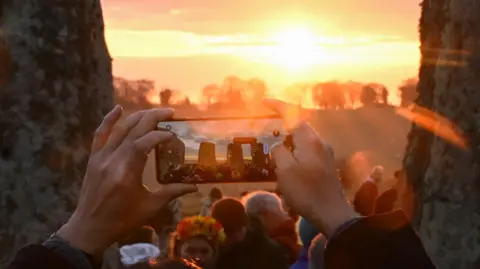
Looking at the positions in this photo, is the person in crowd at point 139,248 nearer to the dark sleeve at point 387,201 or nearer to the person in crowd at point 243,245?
the person in crowd at point 243,245

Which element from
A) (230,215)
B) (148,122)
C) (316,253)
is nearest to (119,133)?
(148,122)

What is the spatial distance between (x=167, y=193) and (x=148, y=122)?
187 millimetres

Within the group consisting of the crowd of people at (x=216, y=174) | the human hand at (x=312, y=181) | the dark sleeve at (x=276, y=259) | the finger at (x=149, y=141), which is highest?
the finger at (x=149, y=141)

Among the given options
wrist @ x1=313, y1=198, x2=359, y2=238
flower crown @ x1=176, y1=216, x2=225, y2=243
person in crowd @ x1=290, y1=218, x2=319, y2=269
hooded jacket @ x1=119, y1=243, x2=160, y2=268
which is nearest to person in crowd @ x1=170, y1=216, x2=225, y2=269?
flower crown @ x1=176, y1=216, x2=225, y2=243

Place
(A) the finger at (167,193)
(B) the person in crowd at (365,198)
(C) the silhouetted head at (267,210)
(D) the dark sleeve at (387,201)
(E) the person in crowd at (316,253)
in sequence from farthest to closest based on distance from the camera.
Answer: (B) the person in crowd at (365,198) → (D) the dark sleeve at (387,201) → (C) the silhouetted head at (267,210) → (E) the person in crowd at (316,253) → (A) the finger at (167,193)

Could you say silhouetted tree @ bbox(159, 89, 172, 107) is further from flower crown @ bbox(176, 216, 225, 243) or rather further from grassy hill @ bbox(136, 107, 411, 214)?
grassy hill @ bbox(136, 107, 411, 214)

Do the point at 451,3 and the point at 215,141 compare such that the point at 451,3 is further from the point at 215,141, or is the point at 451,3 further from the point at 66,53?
the point at 215,141

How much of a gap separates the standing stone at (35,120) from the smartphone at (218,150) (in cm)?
177

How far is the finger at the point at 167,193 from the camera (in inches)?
61.2

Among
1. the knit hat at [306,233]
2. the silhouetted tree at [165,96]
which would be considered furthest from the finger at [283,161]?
the silhouetted tree at [165,96]

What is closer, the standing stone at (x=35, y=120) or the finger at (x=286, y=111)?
the finger at (x=286, y=111)

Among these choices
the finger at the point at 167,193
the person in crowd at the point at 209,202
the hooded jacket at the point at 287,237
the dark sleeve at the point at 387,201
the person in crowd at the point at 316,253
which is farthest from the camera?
the person in crowd at the point at 209,202

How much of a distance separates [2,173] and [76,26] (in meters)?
0.70

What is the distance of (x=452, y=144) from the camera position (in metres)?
3.76
